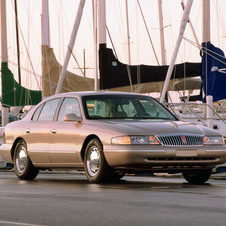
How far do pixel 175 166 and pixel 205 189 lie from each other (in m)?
0.81

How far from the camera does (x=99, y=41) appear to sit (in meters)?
27.0

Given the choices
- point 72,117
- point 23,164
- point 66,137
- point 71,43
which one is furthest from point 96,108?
point 71,43

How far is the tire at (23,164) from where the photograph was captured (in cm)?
1398

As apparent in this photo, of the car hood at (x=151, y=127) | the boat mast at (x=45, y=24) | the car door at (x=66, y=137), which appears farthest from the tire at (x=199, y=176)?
the boat mast at (x=45, y=24)

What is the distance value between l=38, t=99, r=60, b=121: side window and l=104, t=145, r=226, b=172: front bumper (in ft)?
7.59

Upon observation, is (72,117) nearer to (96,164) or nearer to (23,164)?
(96,164)

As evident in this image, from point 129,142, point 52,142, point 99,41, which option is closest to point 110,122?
point 129,142

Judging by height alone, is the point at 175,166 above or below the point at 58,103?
below

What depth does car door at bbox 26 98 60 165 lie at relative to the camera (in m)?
13.5

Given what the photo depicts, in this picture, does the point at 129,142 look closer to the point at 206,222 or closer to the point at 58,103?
the point at 58,103

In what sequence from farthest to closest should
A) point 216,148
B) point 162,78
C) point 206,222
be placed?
point 162,78 < point 216,148 < point 206,222

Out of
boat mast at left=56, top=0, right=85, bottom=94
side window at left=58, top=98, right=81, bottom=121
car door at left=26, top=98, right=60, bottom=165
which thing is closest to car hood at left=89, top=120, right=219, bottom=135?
side window at left=58, top=98, right=81, bottom=121

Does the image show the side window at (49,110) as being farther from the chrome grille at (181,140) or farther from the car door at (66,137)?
the chrome grille at (181,140)

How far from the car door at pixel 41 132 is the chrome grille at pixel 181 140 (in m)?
2.56
